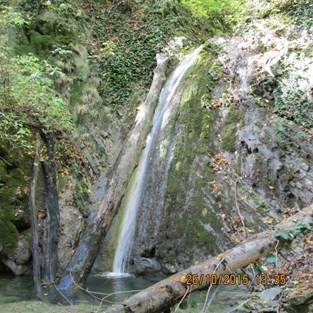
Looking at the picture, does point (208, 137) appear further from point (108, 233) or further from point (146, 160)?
point (108, 233)

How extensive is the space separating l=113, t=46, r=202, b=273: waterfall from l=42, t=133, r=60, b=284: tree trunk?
1.40 meters

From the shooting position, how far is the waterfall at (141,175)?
Result: 7.83 m

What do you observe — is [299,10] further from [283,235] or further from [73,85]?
[283,235]

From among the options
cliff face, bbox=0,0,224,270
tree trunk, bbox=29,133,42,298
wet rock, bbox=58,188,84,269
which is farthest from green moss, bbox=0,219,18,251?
wet rock, bbox=58,188,84,269

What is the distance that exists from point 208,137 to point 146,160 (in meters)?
1.43

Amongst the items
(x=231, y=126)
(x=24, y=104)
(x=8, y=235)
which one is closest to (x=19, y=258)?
(x=8, y=235)

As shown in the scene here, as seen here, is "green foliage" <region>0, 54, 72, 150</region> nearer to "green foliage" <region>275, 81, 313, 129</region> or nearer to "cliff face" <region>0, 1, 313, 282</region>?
"cliff face" <region>0, 1, 313, 282</region>

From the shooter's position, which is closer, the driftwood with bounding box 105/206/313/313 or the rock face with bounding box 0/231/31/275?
the driftwood with bounding box 105/206/313/313

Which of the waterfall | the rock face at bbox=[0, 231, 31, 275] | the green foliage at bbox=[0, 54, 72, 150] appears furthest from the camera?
the waterfall

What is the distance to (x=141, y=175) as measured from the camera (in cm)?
873

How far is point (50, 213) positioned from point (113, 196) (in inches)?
51.0

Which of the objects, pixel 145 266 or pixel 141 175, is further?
pixel 141 175

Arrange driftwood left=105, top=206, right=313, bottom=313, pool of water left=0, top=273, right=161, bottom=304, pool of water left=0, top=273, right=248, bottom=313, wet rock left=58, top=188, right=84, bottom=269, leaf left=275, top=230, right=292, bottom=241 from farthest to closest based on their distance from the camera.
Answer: wet rock left=58, top=188, right=84, bottom=269 < pool of water left=0, top=273, right=161, bottom=304 < pool of water left=0, top=273, right=248, bottom=313 < leaf left=275, top=230, right=292, bottom=241 < driftwood left=105, top=206, right=313, bottom=313

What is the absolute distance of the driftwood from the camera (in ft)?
10.6
